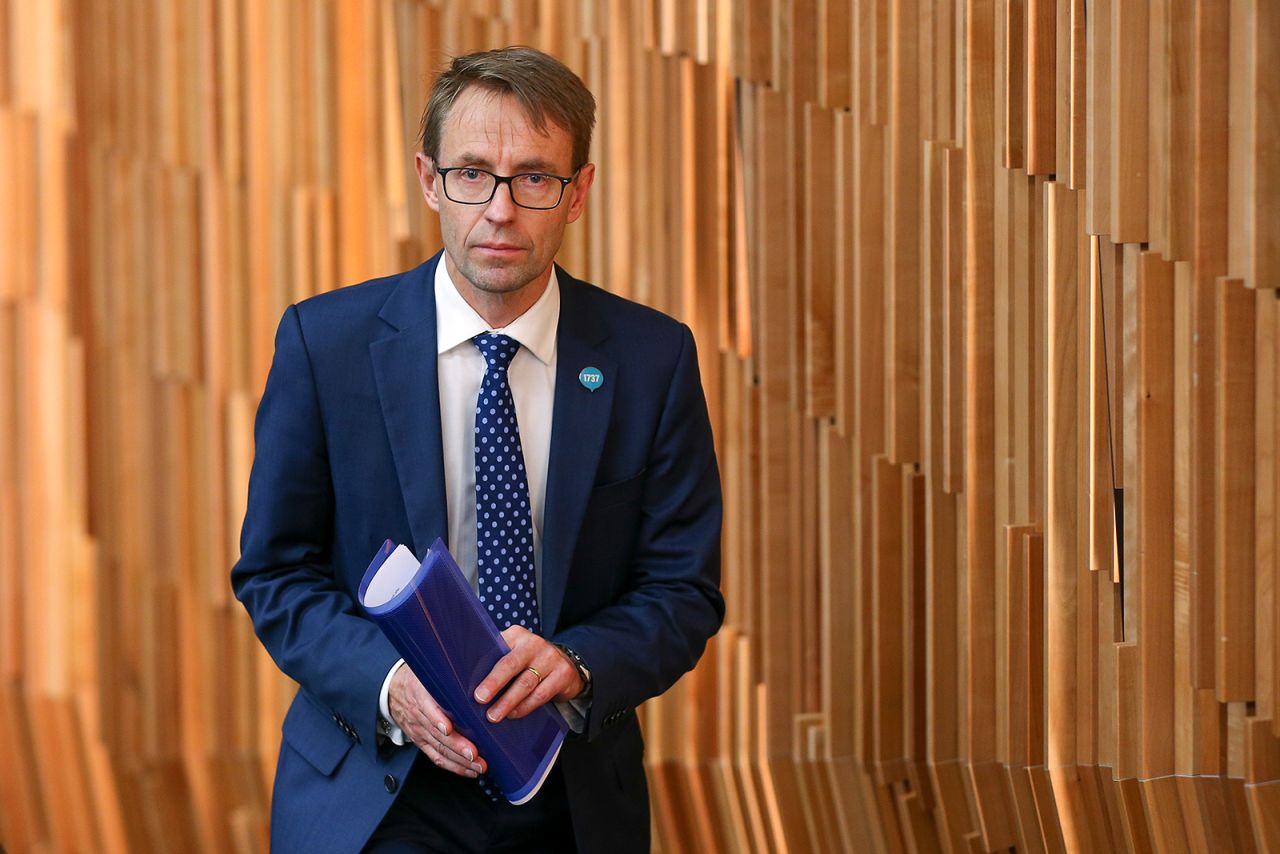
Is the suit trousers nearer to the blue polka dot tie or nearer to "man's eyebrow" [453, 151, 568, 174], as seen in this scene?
the blue polka dot tie

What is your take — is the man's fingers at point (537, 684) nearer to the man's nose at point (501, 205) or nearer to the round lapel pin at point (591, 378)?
the round lapel pin at point (591, 378)

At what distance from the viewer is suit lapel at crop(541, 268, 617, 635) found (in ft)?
5.69

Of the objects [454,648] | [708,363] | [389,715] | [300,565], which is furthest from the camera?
[708,363]

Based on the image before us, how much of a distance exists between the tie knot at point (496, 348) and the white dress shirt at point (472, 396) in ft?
0.03

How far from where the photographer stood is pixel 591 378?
1793mm

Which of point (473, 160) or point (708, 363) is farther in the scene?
point (708, 363)

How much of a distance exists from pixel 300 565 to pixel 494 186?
0.48 metres

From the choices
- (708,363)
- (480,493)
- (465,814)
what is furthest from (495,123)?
(708,363)

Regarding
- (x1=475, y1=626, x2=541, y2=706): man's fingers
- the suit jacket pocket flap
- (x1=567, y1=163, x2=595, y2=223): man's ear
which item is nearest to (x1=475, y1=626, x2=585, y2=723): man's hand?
(x1=475, y1=626, x2=541, y2=706): man's fingers

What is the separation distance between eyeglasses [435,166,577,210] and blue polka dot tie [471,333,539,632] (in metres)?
0.21

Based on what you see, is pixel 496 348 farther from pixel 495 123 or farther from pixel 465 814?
pixel 465 814

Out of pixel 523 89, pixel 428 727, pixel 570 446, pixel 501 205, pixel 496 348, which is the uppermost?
pixel 523 89

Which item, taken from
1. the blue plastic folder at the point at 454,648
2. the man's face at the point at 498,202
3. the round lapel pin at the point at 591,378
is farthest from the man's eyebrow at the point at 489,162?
the blue plastic folder at the point at 454,648

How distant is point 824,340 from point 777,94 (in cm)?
47
